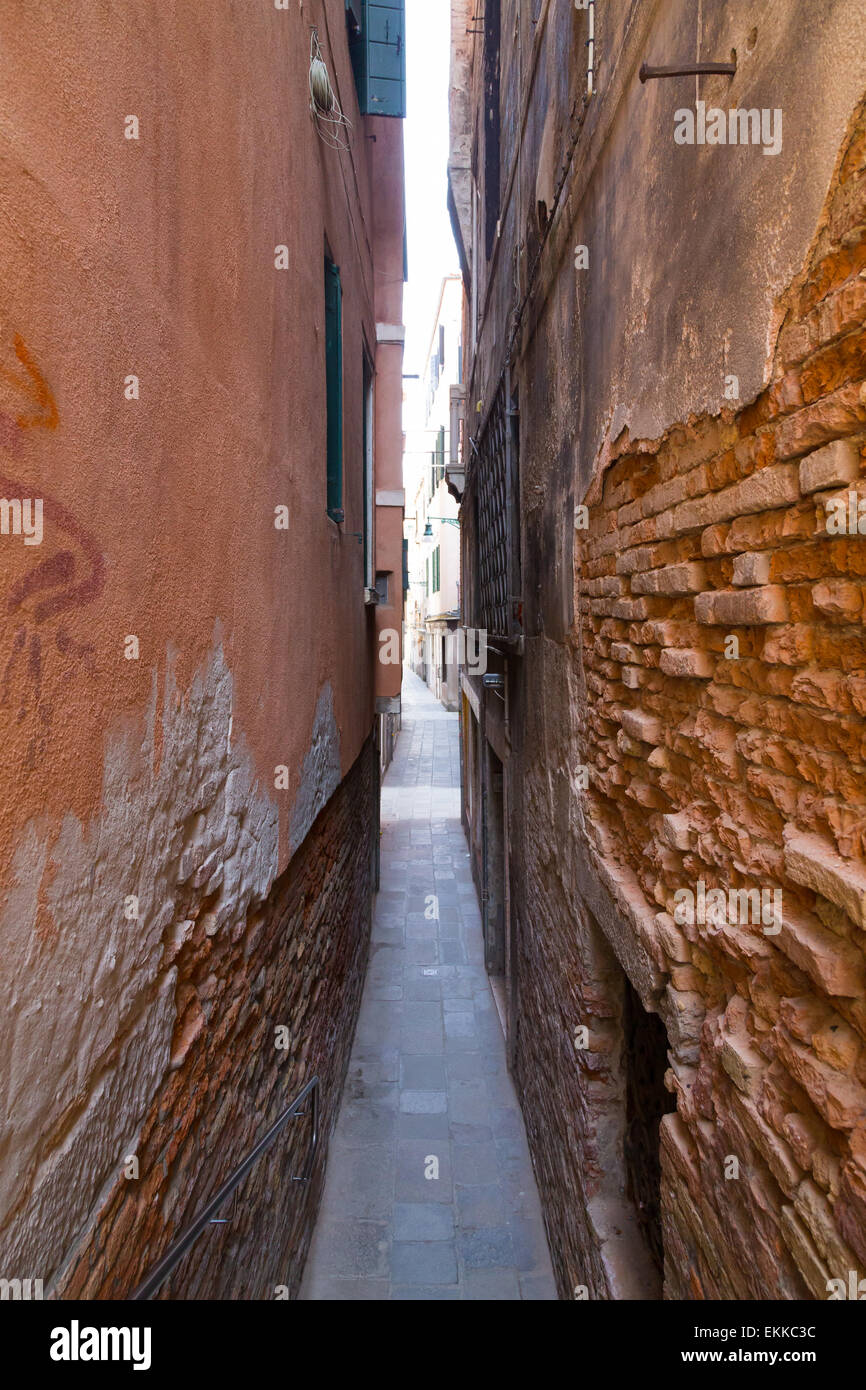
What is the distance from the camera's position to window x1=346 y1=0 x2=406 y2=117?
5586 mm

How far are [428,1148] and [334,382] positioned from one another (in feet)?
16.0

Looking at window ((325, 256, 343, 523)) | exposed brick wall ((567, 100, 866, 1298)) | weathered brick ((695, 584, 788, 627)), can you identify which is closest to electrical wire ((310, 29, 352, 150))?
window ((325, 256, 343, 523))

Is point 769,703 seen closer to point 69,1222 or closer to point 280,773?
point 69,1222

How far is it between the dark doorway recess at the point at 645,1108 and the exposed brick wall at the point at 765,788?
2.02ft

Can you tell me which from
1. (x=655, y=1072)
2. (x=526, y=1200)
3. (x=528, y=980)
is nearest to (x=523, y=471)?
(x=528, y=980)

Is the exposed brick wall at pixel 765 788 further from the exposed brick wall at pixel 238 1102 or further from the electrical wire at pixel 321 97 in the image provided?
the electrical wire at pixel 321 97

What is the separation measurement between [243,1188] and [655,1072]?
1.52 metres

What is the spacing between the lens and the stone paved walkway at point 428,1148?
4.00m

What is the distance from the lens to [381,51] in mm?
5660

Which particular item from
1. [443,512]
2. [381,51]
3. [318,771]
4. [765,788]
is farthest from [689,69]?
[443,512]

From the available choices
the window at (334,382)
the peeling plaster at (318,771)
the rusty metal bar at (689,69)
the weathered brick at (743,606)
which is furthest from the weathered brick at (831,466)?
the window at (334,382)

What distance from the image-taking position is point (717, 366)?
5.59 feet

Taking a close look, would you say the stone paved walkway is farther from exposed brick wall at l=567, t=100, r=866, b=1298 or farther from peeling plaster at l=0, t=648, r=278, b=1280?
peeling plaster at l=0, t=648, r=278, b=1280

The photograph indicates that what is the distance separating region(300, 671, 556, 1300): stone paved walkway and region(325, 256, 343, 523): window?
398 cm
